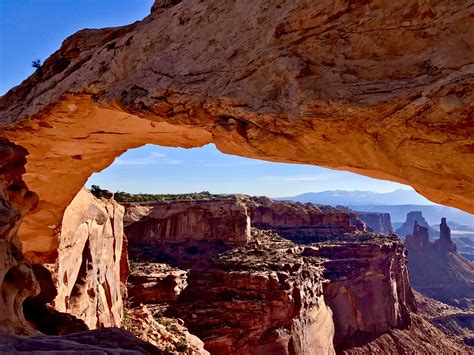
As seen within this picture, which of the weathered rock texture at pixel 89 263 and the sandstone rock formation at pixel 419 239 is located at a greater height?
the weathered rock texture at pixel 89 263

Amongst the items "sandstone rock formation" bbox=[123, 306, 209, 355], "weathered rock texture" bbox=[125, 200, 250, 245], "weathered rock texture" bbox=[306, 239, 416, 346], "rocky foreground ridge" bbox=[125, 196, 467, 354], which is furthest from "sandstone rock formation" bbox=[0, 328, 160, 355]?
"weathered rock texture" bbox=[306, 239, 416, 346]

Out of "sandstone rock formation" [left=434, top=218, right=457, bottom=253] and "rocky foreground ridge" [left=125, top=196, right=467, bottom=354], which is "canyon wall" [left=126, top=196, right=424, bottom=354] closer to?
"rocky foreground ridge" [left=125, top=196, right=467, bottom=354]

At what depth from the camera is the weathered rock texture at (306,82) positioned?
520cm

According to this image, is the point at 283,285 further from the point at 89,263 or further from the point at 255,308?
the point at 89,263

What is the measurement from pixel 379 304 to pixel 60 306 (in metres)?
43.2

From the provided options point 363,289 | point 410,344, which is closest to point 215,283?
point 363,289

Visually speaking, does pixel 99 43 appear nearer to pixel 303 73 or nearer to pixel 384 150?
pixel 303 73

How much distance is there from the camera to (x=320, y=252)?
4706 centimetres

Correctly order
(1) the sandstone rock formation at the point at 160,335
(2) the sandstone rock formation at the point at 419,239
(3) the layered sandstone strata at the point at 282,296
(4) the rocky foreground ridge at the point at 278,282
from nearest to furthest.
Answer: (1) the sandstone rock formation at the point at 160,335 → (3) the layered sandstone strata at the point at 282,296 → (4) the rocky foreground ridge at the point at 278,282 → (2) the sandstone rock formation at the point at 419,239

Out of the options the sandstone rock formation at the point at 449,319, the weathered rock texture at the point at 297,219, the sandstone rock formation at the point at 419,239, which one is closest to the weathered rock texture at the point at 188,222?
the weathered rock texture at the point at 297,219

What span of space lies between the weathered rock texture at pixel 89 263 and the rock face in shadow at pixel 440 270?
85.0 m

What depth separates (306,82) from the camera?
597 cm

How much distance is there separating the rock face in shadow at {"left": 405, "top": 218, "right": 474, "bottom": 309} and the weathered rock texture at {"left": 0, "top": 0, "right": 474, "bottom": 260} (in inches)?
3605

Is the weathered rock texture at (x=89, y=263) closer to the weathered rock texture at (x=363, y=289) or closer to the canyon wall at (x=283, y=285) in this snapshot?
the canyon wall at (x=283, y=285)
